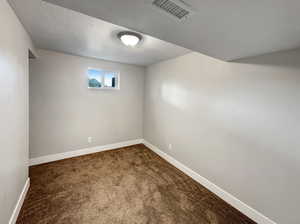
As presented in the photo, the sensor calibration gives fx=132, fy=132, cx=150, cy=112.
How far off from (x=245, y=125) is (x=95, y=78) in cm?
329

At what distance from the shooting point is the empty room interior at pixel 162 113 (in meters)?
1.07

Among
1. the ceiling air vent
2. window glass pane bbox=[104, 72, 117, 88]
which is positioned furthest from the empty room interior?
window glass pane bbox=[104, 72, 117, 88]

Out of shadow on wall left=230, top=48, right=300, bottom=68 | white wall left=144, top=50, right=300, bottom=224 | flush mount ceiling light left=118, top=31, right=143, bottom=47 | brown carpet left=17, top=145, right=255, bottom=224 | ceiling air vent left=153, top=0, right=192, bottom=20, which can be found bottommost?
brown carpet left=17, top=145, right=255, bottom=224

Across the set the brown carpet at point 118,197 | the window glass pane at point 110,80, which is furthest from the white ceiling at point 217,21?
the window glass pane at point 110,80

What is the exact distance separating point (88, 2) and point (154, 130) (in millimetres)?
3129

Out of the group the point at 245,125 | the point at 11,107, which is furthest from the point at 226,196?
the point at 11,107

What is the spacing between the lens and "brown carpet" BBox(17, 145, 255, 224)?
1654mm

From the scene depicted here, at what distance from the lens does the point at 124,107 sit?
3848 millimetres

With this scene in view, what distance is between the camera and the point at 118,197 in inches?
78.0

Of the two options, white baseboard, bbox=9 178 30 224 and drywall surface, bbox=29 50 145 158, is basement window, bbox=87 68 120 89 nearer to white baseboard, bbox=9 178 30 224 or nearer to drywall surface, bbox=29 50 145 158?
drywall surface, bbox=29 50 145 158

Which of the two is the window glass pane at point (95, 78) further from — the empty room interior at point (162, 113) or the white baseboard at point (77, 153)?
the white baseboard at point (77, 153)

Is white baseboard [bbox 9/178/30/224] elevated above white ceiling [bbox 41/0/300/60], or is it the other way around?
white ceiling [bbox 41/0/300/60]

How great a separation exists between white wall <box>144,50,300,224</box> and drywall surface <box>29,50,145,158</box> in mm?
1539

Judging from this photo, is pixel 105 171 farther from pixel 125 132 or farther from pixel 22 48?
pixel 22 48
